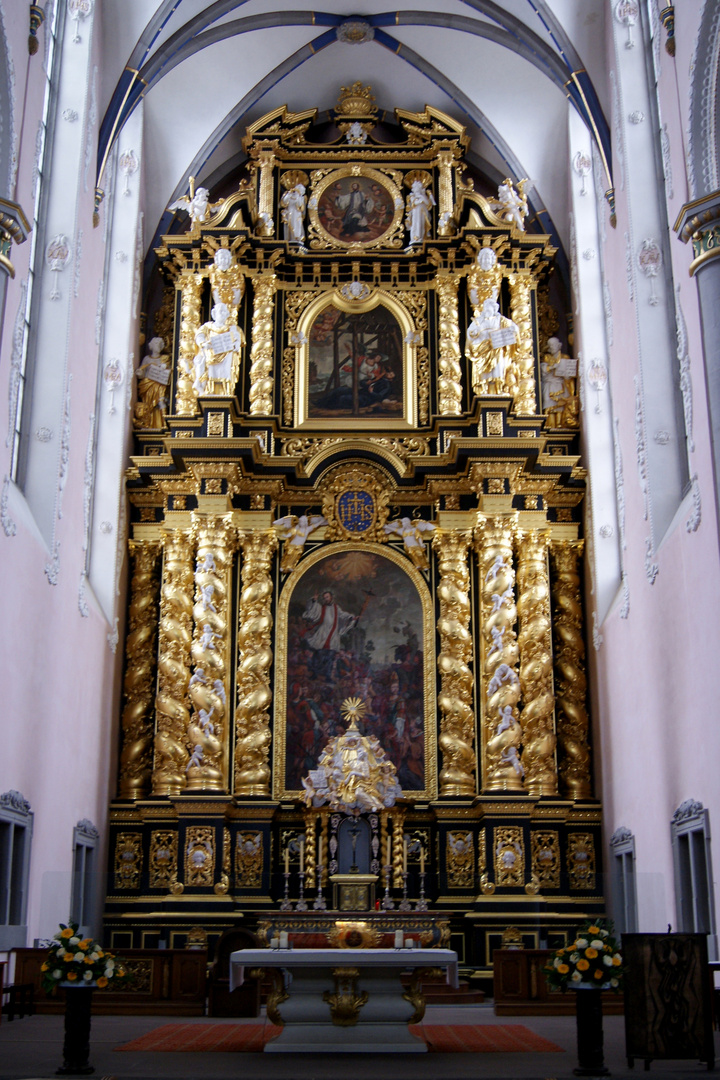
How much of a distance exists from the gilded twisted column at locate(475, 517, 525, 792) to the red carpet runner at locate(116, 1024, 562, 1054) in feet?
20.3

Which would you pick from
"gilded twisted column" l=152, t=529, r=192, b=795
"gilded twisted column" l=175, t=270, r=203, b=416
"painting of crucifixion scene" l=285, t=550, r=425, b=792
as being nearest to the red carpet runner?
"gilded twisted column" l=152, t=529, r=192, b=795

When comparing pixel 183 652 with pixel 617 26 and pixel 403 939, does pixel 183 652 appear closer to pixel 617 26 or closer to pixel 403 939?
pixel 403 939

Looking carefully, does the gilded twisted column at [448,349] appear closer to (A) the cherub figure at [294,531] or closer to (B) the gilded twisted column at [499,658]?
(B) the gilded twisted column at [499,658]

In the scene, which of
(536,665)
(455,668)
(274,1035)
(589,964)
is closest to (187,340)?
(455,668)

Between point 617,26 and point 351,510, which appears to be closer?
point 617,26

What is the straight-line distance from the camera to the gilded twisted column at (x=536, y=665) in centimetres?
2045

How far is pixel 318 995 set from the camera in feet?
40.6

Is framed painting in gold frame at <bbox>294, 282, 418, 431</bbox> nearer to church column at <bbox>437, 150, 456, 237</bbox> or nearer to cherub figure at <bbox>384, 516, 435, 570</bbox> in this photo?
church column at <bbox>437, 150, 456, 237</bbox>

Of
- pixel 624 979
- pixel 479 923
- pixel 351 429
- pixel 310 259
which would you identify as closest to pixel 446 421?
pixel 351 429

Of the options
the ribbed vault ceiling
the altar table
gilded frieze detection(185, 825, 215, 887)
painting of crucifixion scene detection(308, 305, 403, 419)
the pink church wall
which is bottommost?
the altar table

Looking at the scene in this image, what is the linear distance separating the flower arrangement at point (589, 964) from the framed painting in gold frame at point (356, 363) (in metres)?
12.8

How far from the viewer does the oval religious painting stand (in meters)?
23.4

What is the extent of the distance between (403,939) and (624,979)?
3.25m

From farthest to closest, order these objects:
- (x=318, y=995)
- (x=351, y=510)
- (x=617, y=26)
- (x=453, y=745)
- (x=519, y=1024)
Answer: (x=351, y=510)
(x=453, y=745)
(x=617, y=26)
(x=519, y=1024)
(x=318, y=995)
